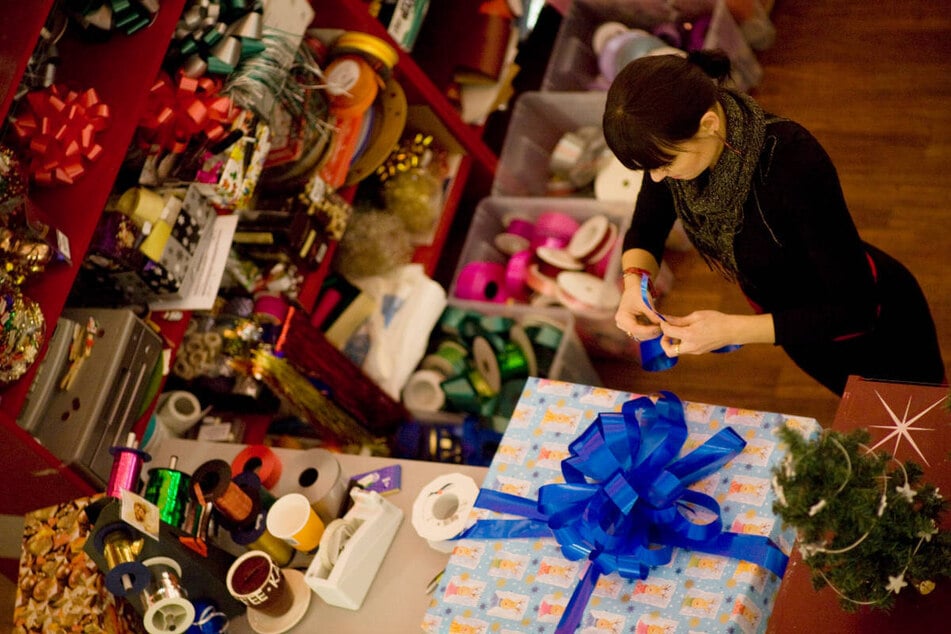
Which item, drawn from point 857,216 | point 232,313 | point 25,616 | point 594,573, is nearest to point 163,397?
point 232,313

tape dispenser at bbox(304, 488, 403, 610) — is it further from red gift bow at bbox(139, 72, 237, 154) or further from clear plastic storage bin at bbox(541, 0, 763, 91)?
clear plastic storage bin at bbox(541, 0, 763, 91)

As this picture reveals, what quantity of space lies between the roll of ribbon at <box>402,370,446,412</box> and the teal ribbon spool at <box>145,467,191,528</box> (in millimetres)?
1021

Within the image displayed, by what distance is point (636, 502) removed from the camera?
1.30 metres

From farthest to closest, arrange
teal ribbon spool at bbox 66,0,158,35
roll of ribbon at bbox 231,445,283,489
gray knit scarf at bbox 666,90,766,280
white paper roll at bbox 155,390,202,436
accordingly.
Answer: white paper roll at bbox 155,390,202,436 → teal ribbon spool at bbox 66,0,158,35 → roll of ribbon at bbox 231,445,283,489 → gray knit scarf at bbox 666,90,766,280

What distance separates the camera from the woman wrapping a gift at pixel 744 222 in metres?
1.31

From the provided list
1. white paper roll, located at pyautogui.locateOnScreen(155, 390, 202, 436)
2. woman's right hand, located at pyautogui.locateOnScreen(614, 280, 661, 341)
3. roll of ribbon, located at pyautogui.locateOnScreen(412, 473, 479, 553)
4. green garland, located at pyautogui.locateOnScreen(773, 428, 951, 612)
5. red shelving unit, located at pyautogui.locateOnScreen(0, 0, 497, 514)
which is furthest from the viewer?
white paper roll, located at pyautogui.locateOnScreen(155, 390, 202, 436)

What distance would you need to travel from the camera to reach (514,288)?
299 centimetres

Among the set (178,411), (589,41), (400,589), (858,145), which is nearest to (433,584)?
(400,589)

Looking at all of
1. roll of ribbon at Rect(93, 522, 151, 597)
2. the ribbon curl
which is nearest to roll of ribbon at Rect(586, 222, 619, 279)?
the ribbon curl

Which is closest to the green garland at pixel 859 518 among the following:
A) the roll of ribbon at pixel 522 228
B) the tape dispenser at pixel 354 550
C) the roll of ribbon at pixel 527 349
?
the tape dispenser at pixel 354 550

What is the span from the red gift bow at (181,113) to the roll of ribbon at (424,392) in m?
0.96

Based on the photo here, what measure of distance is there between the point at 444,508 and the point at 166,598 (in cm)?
50

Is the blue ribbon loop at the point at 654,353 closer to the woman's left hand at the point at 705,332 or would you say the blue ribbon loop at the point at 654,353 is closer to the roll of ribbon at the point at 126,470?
the woman's left hand at the point at 705,332

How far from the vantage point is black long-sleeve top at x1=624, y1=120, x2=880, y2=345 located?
135 cm
